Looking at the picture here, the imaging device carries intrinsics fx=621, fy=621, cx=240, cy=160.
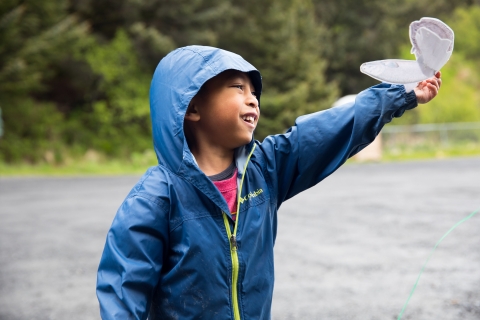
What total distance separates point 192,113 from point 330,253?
4.14 metres

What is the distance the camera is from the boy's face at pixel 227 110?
215cm

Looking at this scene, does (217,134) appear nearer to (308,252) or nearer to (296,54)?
(308,252)

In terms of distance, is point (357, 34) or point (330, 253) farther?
point (357, 34)

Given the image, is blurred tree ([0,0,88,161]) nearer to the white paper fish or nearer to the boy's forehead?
the boy's forehead

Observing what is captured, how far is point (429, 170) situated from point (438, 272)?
1002 cm

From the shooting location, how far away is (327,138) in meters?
2.15

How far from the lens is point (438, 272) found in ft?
17.4

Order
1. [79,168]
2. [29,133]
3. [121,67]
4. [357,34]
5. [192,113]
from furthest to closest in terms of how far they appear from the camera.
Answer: [357,34], [121,67], [29,133], [79,168], [192,113]

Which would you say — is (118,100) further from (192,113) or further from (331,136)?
(331,136)

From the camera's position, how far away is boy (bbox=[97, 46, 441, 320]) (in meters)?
2.00

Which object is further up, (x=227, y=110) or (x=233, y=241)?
(x=227, y=110)

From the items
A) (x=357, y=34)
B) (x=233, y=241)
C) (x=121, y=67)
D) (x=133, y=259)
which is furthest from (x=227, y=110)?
(x=357, y=34)

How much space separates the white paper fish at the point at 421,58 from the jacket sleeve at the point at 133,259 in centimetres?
82

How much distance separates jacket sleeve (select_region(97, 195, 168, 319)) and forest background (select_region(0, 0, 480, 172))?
18.3 m
